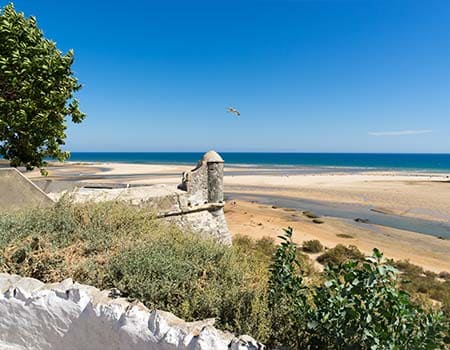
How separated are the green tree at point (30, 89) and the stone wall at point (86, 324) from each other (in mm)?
6513

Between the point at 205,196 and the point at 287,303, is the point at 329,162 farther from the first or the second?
the point at 287,303

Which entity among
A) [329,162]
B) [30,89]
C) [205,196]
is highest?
[30,89]

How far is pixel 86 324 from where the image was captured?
3.24 m

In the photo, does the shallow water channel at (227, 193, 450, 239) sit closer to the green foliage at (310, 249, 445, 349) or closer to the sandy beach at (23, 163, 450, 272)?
the sandy beach at (23, 163, 450, 272)

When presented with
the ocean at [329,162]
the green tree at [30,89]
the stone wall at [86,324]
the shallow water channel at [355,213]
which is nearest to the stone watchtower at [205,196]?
the green tree at [30,89]

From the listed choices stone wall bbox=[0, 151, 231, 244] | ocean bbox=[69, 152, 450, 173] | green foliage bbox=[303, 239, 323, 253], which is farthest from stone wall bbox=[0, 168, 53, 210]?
ocean bbox=[69, 152, 450, 173]

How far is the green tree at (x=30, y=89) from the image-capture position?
815cm

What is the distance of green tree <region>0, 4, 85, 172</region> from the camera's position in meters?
8.15

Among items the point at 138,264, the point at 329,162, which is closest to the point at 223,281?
the point at 138,264

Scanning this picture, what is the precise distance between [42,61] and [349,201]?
2515 cm

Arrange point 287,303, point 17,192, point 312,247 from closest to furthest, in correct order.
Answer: point 287,303 → point 17,192 → point 312,247

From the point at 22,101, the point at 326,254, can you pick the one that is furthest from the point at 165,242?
the point at 326,254

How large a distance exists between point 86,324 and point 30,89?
7.72m

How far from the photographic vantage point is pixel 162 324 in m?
2.77
